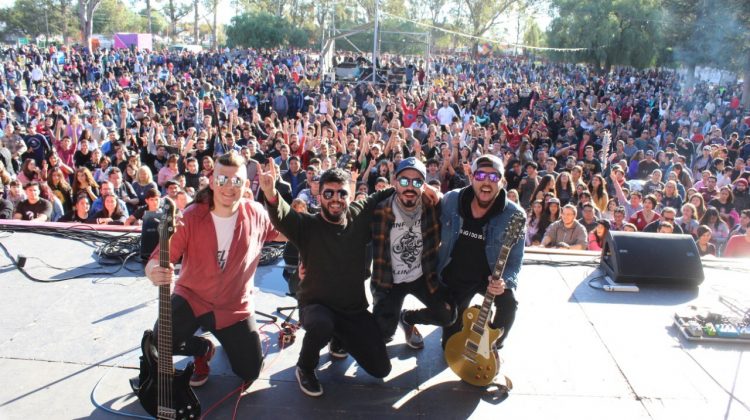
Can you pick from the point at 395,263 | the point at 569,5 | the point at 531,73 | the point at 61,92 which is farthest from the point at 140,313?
the point at 569,5

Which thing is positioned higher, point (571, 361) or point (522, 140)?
point (522, 140)

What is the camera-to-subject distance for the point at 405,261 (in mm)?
4207

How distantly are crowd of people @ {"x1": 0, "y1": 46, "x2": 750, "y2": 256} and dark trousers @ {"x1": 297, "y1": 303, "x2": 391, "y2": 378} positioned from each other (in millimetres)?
1101

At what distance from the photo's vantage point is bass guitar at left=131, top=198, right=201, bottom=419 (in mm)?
3230

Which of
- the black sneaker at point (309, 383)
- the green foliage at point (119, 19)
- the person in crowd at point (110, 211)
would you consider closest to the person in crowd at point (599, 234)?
the black sneaker at point (309, 383)

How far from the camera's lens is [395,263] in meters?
4.21

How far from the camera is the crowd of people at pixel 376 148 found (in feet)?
26.0

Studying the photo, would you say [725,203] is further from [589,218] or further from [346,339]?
[346,339]

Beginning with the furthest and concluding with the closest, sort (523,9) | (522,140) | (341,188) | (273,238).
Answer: (523,9) → (522,140) → (273,238) → (341,188)

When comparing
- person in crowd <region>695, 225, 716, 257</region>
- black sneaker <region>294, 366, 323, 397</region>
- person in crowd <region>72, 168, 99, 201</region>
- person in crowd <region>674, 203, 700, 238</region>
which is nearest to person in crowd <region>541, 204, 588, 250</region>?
person in crowd <region>695, 225, 716, 257</region>

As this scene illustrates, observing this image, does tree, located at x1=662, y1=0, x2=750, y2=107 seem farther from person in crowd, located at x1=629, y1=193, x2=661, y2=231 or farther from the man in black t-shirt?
the man in black t-shirt

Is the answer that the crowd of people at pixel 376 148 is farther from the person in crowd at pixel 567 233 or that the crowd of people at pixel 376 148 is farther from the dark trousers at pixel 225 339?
the dark trousers at pixel 225 339

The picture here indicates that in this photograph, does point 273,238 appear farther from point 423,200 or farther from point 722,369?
point 722,369

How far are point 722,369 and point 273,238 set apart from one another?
3236 millimetres
